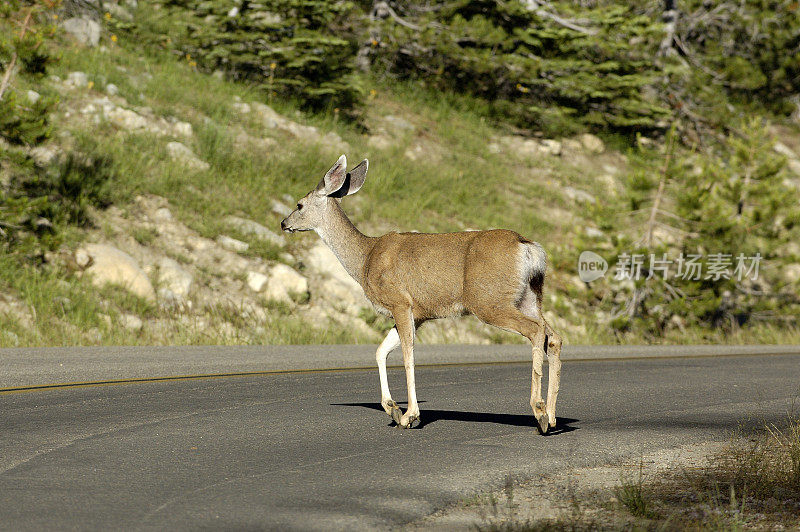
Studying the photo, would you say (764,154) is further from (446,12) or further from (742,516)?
(742,516)

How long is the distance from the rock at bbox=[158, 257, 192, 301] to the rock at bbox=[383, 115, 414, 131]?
12227mm

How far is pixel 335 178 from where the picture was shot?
9.25 meters

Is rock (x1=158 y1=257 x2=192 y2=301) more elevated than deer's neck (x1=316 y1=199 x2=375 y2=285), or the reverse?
deer's neck (x1=316 y1=199 x2=375 y2=285)

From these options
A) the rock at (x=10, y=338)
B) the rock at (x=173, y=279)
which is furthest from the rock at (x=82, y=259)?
the rock at (x=10, y=338)

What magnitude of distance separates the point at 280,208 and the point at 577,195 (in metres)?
10.9

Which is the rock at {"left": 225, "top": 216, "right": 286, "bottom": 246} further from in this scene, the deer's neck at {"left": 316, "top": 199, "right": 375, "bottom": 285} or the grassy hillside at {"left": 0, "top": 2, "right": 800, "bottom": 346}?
the deer's neck at {"left": 316, "top": 199, "right": 375, "bottom": 285}

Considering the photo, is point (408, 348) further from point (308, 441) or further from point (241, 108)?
point (241, 108)

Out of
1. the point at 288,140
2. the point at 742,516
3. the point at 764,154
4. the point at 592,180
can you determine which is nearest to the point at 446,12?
the point at 592,180

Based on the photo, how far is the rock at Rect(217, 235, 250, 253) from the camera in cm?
2025

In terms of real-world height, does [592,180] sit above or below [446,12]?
below

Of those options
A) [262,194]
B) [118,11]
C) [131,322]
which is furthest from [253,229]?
[118,11]

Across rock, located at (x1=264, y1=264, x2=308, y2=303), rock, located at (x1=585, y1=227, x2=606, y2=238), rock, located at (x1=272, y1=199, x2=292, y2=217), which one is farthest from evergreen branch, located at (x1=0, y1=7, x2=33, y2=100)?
rock, located at (x1=585, y1=227, x2=606, y2=238)

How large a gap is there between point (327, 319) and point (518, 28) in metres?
15.5

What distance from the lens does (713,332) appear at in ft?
80.7
